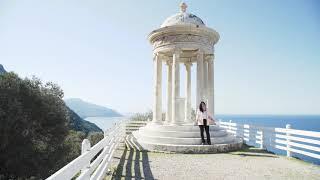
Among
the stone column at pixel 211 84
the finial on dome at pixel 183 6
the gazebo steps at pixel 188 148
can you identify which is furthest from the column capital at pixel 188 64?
the gazebo steps at pixel 188 148

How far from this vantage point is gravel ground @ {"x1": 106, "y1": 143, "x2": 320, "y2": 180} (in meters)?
8.13

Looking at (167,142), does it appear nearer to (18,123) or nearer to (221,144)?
(221,144)

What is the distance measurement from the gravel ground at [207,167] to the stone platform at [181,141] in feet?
2.11

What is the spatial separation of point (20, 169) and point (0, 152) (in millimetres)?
1551

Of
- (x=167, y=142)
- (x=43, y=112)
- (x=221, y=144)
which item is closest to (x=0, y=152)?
(x=43, y=112)

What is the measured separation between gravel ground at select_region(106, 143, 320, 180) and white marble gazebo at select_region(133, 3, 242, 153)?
1238 millimetres

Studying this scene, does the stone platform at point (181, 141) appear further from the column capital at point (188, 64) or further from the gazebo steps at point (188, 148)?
the column capital at point (188, 64)

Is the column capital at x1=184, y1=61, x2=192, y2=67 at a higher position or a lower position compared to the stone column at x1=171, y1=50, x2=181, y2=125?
higher

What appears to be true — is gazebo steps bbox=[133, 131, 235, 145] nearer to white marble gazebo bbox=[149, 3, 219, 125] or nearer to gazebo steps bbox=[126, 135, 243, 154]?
gazebo steps bbox=[126, 135, 243, 154]

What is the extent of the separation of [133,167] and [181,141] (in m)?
4.44

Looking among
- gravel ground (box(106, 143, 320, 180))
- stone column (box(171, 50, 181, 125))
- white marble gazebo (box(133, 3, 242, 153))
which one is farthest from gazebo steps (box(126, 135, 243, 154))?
stone column (box(171, 50, 181, 125))

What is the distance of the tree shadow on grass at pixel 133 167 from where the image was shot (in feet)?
26.0

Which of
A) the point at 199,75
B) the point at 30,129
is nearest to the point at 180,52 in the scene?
the point at 199,75

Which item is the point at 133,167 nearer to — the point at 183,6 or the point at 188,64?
the point at 183,6
